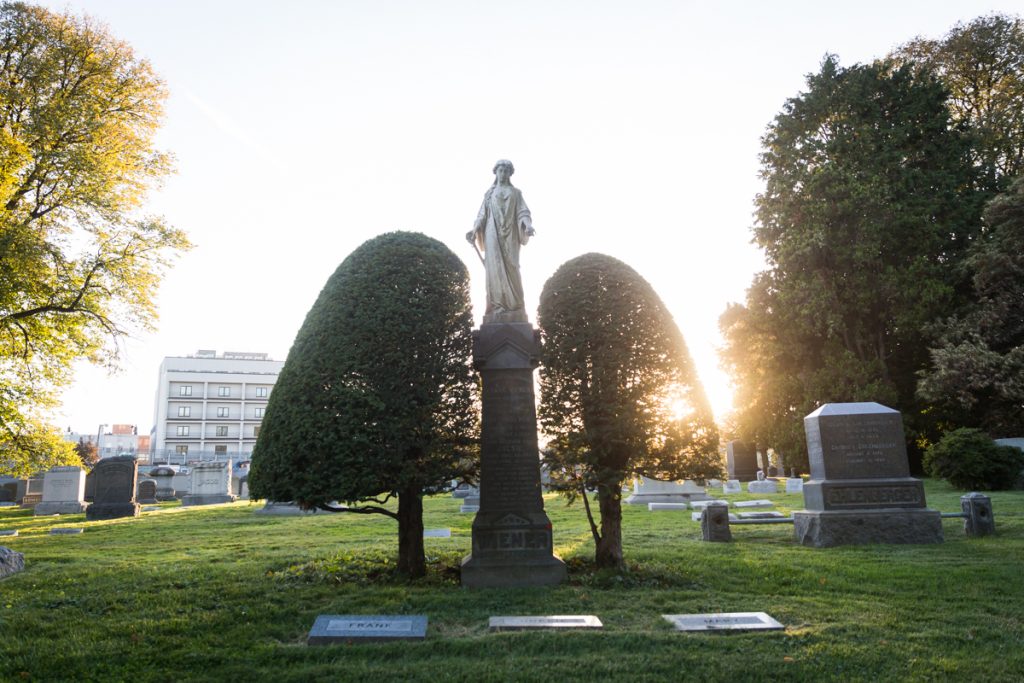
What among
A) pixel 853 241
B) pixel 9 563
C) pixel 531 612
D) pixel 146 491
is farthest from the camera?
pixel 146 491

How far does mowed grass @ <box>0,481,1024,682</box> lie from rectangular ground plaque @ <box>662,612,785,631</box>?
17 centimetres

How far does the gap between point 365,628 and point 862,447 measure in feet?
31.9

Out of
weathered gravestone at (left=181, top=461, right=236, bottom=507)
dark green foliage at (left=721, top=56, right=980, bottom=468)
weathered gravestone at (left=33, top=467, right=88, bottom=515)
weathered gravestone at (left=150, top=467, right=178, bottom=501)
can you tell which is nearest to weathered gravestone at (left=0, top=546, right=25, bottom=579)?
weathered gravestone at (left=33, top=467, right=88, bottom=515)

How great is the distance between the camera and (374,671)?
479cm

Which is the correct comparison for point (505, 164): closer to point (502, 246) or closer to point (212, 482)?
point (502, 246)

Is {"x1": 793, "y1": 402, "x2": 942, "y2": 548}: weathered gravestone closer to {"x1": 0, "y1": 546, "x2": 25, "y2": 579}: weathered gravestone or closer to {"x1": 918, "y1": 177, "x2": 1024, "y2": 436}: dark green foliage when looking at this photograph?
{"x1": 918, "y1": 177, "x2": 1024, "y2": 436}: dark green foliage

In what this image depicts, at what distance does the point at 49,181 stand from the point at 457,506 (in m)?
15.0

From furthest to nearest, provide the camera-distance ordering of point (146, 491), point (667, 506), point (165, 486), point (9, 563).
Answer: point (165, 486) → point (146, 491) → point (667, 506) → point (9, 563)

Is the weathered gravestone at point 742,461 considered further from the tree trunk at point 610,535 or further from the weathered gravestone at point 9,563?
the weathered gravestone at point 9,563

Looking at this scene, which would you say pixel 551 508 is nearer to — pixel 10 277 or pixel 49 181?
pixel 10 277

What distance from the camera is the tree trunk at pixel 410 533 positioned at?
8266 millimetres

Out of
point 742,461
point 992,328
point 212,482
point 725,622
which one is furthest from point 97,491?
point 992,328

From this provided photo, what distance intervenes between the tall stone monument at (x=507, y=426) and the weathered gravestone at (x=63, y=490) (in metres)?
20.8

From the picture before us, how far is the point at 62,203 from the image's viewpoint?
597 inches
